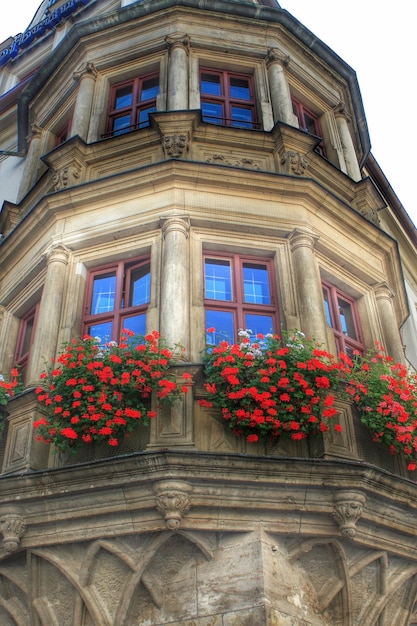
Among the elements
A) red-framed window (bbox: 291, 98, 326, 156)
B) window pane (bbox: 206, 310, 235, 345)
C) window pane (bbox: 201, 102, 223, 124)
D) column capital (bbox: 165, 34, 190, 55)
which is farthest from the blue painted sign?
window pane (bbox: 206, 310, 235, 345)

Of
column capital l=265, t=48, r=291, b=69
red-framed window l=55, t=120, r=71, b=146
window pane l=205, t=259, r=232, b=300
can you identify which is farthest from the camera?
red-framed window l=55, t=120, r=71, b=146

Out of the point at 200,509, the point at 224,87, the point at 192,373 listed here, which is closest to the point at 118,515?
the point at 200,509

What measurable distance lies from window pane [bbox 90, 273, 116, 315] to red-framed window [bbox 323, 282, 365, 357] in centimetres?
271

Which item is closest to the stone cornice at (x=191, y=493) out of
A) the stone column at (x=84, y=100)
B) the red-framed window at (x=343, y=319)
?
the red-framed window at (x=343, y=319)

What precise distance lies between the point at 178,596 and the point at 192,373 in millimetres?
2109

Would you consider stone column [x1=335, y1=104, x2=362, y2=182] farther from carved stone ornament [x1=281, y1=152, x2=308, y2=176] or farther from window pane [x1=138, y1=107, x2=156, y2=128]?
window pane [x1=138, y1=107, x2=156, y2=128]

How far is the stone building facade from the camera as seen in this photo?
6.33 m

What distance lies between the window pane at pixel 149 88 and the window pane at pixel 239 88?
48.4 inches

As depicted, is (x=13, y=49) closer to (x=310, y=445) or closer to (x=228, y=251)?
(x=228, y=251)

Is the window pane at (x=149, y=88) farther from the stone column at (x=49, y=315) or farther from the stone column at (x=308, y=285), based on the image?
the stone column at (x=308, y=285)

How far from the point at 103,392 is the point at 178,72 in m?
5.99

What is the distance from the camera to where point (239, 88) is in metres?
11.4

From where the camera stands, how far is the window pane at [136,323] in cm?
800

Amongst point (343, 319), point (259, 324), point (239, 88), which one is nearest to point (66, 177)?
point (239, 88)
